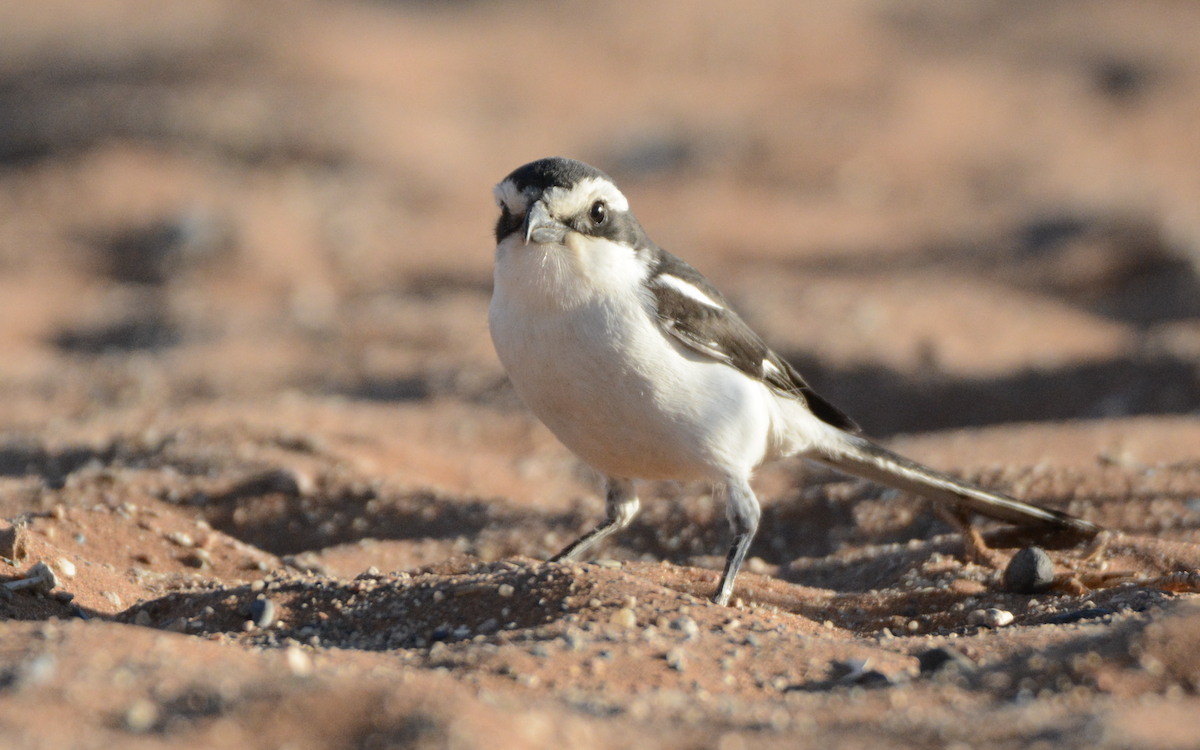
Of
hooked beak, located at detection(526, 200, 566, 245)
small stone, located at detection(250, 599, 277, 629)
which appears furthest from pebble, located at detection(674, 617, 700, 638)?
hooked beak, located at detection(526, 200, 566, 245)

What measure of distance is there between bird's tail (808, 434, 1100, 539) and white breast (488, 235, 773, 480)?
75 centimetres

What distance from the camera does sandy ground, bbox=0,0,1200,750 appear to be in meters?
3.25

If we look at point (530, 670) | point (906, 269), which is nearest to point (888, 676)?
point (530, 670)

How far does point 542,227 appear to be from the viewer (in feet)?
15.0

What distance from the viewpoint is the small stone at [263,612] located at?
4180 millimetres

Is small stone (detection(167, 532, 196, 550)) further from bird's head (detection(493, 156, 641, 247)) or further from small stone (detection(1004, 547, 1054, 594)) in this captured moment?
small stone (detection(1004, 547, 1054, 594))

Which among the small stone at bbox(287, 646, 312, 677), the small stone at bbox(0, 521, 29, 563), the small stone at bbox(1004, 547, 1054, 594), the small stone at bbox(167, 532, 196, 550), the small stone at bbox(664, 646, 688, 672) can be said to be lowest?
the small stone at bbox(167, 532, 196, 550)

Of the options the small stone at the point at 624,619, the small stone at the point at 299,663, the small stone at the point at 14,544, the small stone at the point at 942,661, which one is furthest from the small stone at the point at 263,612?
the small stone at the point at 942,661

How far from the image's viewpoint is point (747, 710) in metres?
3.15

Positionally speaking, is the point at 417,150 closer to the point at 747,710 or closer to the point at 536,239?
the point at 536,239

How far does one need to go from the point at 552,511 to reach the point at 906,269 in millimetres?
8006

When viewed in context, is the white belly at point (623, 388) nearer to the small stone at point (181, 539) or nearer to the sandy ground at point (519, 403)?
the sandy ground at point (519, 403)

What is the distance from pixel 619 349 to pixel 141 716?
7.64ft

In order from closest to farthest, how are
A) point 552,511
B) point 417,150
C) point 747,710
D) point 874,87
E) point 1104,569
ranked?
point 747,710
point 1104,569
point 552,511
point 417,150
point 874,87
